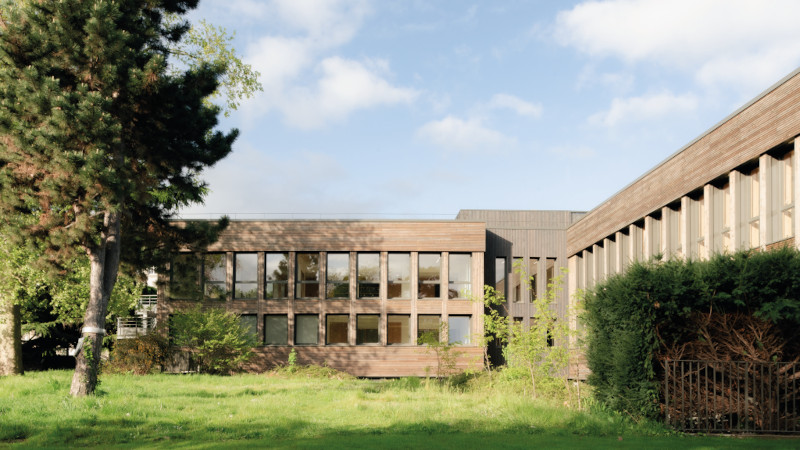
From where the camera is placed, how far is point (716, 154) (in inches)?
749

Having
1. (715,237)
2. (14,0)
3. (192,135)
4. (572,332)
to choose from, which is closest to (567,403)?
(572,332)

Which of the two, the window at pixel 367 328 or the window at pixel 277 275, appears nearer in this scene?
the window at pixel 367 328

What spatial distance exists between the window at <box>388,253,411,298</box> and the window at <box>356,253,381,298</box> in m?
0.57

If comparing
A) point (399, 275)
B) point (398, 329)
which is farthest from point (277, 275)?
point (398, 329)

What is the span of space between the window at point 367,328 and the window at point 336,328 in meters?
0.56

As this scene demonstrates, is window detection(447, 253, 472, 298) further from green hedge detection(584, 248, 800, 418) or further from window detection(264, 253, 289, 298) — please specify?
green hedge detection(584, 248, 800, 418)

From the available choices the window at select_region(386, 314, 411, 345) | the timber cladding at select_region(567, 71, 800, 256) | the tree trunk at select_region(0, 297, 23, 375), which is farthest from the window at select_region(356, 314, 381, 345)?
the tree trunk at select_region(0, 297, 23, 375)

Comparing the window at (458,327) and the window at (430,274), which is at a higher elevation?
the window at (430,274)

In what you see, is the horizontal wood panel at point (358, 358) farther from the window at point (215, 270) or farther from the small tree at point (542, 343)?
the small tree at point (542, 343)

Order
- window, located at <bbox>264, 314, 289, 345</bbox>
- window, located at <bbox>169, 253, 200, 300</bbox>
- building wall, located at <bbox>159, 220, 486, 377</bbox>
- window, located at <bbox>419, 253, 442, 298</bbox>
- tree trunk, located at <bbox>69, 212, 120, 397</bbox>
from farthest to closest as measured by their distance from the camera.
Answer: window, located at <bbox>419, 253, 442, 298</bbox>, window, located at <bbox>264, 314, 289, 345</bbox>, building wall, located at <bbox>159, 220, 486, 377</bbox>, window, located at <bbox>169, 253, 200, 300</bbox>, tree trunk, located at <bbox>69, 212, 120, 397</bbox>

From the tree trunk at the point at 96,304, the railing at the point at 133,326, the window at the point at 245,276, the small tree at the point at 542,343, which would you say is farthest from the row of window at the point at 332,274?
the small tree at the point at 542,343

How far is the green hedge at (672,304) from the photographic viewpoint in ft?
37.7

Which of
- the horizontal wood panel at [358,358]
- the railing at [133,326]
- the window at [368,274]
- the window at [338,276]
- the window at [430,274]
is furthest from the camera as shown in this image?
the window at [368,274]

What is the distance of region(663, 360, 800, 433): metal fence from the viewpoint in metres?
11.5
